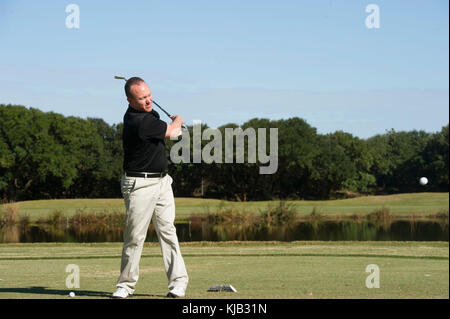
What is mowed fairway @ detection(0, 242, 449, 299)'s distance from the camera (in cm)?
783

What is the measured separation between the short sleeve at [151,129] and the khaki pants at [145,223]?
0.45 meters

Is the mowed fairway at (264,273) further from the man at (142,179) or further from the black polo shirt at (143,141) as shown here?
the black polo shirt at (143,141)

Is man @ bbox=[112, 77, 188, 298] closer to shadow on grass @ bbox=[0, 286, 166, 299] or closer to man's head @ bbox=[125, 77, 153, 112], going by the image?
man's head @ bbox=[125, 77, 153, 112]

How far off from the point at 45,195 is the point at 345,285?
2499 inches

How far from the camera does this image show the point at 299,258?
1331 cm

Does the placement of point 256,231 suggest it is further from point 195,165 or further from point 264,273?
point 195,165

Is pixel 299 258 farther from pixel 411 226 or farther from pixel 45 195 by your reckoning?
pixel 45 195

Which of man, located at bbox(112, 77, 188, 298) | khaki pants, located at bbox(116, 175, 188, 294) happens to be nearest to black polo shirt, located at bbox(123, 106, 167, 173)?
man, located at bbox(112, 77, 188, 298)

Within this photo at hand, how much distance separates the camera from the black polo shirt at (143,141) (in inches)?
271

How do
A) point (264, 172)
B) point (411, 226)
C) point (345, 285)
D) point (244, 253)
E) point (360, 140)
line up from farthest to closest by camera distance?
point (360, 140), point (264, 172), point (411, 226), point (244, 253), point (345, 285)

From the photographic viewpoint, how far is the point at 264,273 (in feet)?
34.3

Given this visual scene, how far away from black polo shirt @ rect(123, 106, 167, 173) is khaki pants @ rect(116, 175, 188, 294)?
14 cm

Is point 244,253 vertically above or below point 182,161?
below

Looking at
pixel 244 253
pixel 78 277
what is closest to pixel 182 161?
pixel 244 253
